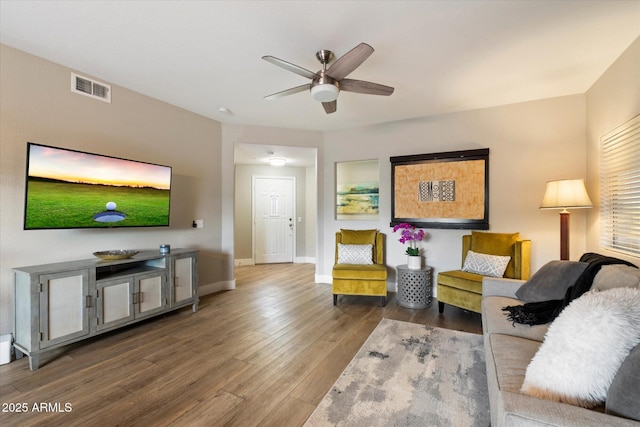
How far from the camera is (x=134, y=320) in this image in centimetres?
267

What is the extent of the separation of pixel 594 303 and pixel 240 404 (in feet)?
6.34

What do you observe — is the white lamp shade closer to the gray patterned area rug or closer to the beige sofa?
the beige sofa

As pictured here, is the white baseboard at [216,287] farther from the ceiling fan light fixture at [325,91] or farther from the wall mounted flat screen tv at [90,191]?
the ceiling fan light fixture at [325,91]

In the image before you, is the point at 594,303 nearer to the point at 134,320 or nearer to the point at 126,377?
→ the point at 126,377

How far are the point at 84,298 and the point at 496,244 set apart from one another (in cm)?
416

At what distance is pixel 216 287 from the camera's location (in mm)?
4086

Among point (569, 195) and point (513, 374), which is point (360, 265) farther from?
point (513, 374)

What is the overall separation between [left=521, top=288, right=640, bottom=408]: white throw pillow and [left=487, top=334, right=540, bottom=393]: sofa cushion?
0.38 ft

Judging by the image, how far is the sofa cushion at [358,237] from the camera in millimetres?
3969

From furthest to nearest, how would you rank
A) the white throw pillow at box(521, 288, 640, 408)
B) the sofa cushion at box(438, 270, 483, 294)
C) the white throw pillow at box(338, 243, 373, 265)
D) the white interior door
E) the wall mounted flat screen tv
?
the white interior door < the white throw pillow at box(338, 243, 373, 265) < the sofa cushion at box(438, 270, 483, 294) < the wall mounted flat screen tv < the white throw pillow at box(521, 288, 640, 408)

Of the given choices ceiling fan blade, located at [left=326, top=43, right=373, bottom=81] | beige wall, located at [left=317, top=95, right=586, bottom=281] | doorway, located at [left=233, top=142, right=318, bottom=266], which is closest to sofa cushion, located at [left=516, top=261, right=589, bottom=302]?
beige wall, located at [left=317, top=95, right=586, bottom=281]

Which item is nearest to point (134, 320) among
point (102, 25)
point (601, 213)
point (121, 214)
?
point (121, 214)

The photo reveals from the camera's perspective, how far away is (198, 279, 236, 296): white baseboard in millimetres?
3898

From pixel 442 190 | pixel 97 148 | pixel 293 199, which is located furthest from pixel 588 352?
pixel 293 199
